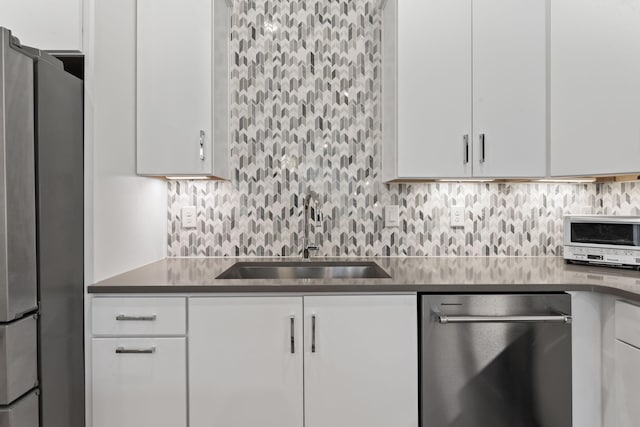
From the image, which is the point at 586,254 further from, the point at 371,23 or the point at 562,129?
the point at 371,23

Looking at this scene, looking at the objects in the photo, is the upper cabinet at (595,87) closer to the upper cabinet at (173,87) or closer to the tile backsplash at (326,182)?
the tile backsplash at (326,182)

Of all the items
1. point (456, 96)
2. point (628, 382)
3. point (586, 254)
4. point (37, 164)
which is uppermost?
point (456, 96)

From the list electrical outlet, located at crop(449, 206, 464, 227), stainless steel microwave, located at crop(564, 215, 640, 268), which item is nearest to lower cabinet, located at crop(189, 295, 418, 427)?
electrical outlet, located at crop(449, 206, 464, 227)

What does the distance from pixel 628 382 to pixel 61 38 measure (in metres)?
2.44

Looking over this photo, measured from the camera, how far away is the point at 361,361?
5.06ft

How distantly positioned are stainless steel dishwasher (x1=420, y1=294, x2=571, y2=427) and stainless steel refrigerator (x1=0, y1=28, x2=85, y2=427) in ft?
4.29

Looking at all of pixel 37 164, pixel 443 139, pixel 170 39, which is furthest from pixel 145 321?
pixel 443 139

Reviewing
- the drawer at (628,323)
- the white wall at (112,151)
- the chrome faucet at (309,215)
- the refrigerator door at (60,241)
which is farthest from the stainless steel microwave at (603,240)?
the refrigerator door at (60,241)

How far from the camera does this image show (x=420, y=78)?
1.94 meters

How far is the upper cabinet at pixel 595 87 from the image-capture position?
176 cm

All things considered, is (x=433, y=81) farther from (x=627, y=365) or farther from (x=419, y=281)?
(x=627, y=365)

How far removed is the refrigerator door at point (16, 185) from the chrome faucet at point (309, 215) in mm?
1237

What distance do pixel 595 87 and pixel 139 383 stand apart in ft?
7.66

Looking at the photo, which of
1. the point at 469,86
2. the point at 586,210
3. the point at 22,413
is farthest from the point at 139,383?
the point at 586,210
